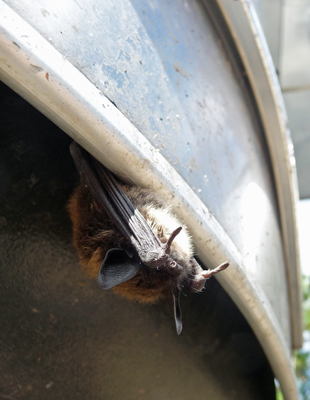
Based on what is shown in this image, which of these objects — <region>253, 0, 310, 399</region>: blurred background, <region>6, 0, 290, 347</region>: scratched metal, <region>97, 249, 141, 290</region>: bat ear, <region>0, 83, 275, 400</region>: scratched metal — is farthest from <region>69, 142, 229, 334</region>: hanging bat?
<region>253, 0, 310, 399</region>: blurred background

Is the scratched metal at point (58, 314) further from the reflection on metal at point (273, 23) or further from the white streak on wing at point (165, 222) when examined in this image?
the reflection on metal at point (273, 23)

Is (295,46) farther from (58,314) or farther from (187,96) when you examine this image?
(58,314)

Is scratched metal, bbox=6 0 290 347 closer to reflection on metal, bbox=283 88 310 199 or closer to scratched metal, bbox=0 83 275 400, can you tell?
scratched metal, bbox=0 83 275 400

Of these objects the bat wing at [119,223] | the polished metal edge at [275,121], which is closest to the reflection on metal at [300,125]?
the polished metal edge at [275,121]

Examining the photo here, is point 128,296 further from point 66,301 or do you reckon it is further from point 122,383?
point 122,383

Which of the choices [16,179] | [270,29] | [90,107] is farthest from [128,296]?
[270,29]

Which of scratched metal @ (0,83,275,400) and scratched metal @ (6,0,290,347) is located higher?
scratched metal @ (6,0,290,347)
